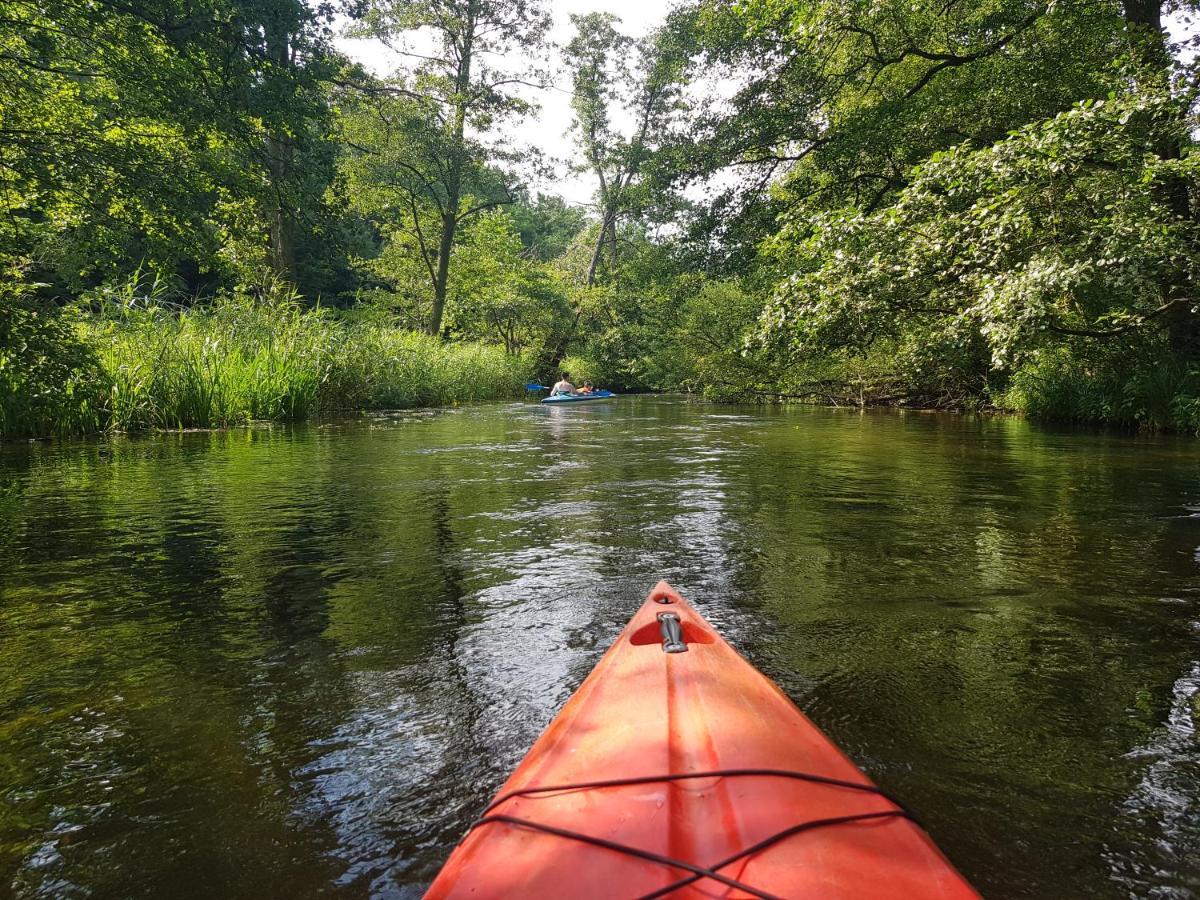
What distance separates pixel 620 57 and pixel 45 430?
27.5 m

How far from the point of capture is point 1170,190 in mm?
8695

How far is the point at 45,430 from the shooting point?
9.12 m

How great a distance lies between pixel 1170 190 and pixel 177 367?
1301cm

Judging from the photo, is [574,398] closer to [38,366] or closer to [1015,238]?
A: [1015,238]

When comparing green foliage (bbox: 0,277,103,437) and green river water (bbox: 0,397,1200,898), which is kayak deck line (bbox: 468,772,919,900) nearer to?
green river water (bbox: 0,397,1200,898)

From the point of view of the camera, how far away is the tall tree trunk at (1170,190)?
835 centimetres

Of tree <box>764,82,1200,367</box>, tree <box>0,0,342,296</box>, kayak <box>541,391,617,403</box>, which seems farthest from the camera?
kayak <box>541,391,617,403</box>

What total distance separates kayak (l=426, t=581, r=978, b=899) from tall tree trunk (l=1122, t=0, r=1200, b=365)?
8.29 metres

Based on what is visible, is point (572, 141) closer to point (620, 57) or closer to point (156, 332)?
point (620, 57)

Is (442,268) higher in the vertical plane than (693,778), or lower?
higher

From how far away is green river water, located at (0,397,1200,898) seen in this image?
1.58 m

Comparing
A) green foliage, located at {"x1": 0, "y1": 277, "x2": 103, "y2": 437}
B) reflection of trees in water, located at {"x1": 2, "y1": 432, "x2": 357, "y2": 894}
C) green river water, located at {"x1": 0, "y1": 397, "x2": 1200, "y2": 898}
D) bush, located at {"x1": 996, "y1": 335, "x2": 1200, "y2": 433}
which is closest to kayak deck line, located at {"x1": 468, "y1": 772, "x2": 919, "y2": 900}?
green river water, located at {"x1": 0, "y1": 397, "x2": 1200, "y2": 898}

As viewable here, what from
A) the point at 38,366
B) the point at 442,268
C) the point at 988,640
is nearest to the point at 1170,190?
the point at 988,640

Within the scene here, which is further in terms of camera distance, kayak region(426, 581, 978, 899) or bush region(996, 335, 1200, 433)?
bush region(996, 335, 1200, 433)
